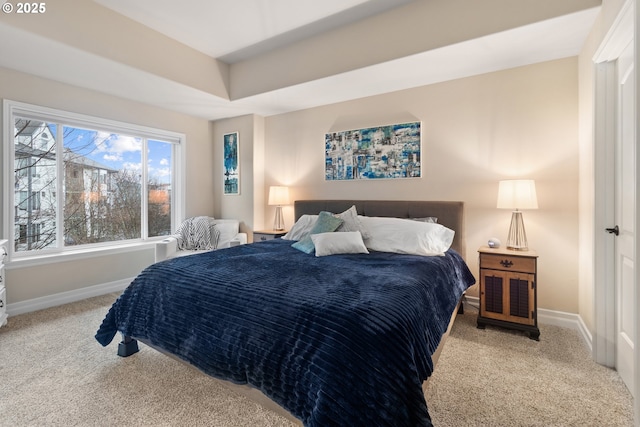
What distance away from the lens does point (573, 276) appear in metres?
2.72

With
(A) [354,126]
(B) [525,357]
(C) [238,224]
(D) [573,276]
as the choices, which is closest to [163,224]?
(C) [238,224]

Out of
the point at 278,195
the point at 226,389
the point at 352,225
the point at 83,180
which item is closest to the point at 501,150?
the point at 352,225

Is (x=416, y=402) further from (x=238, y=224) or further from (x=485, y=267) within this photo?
(x=238, y=224)

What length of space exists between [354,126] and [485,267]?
86.5 inches

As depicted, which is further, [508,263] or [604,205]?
[508,263]

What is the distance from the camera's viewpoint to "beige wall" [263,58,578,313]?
2723 mm

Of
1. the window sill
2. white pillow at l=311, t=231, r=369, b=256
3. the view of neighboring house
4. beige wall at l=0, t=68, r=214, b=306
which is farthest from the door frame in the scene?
the view of neighboring house

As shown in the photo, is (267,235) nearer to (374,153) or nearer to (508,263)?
(374,153)

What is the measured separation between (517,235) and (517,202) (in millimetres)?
327

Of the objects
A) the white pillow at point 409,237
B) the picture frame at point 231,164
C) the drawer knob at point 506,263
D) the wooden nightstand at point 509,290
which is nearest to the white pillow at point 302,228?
the white pillow at point 409,237

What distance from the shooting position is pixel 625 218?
6.29 feet

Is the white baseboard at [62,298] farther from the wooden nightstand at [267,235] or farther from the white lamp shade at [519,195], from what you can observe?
the white lamp shade at [519,195]

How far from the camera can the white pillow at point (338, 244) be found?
264 cm

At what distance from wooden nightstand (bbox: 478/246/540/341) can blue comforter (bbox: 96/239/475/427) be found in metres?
0.60
